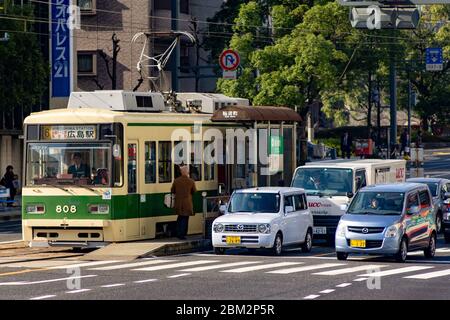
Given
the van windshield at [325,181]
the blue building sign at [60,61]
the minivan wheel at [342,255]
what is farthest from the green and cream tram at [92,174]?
the blue building sign at [60,61]

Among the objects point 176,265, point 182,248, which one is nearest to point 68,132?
point 182,248

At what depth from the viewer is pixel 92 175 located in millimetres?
29922

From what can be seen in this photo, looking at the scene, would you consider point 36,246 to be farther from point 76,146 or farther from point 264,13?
point 264,13

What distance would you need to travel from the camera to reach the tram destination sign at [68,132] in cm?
3003

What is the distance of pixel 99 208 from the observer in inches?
1168

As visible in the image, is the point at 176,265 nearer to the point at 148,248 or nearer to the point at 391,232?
the point at 148,248

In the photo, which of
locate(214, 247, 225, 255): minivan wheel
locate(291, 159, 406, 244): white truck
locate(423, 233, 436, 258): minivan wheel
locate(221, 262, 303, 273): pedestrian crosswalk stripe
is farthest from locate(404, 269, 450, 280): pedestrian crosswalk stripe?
locate(291, 159, 406, 244): white truck

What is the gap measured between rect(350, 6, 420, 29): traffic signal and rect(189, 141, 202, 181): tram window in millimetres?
5569

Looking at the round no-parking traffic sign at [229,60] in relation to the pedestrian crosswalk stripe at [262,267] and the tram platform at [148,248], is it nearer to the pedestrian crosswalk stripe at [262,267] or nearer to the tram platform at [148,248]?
the tram platform at [148,248]

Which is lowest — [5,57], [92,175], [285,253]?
[285,253]

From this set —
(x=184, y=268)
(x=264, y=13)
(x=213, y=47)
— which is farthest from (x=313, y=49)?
(x=184, y=268)

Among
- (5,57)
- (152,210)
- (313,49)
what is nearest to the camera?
(152,210)
